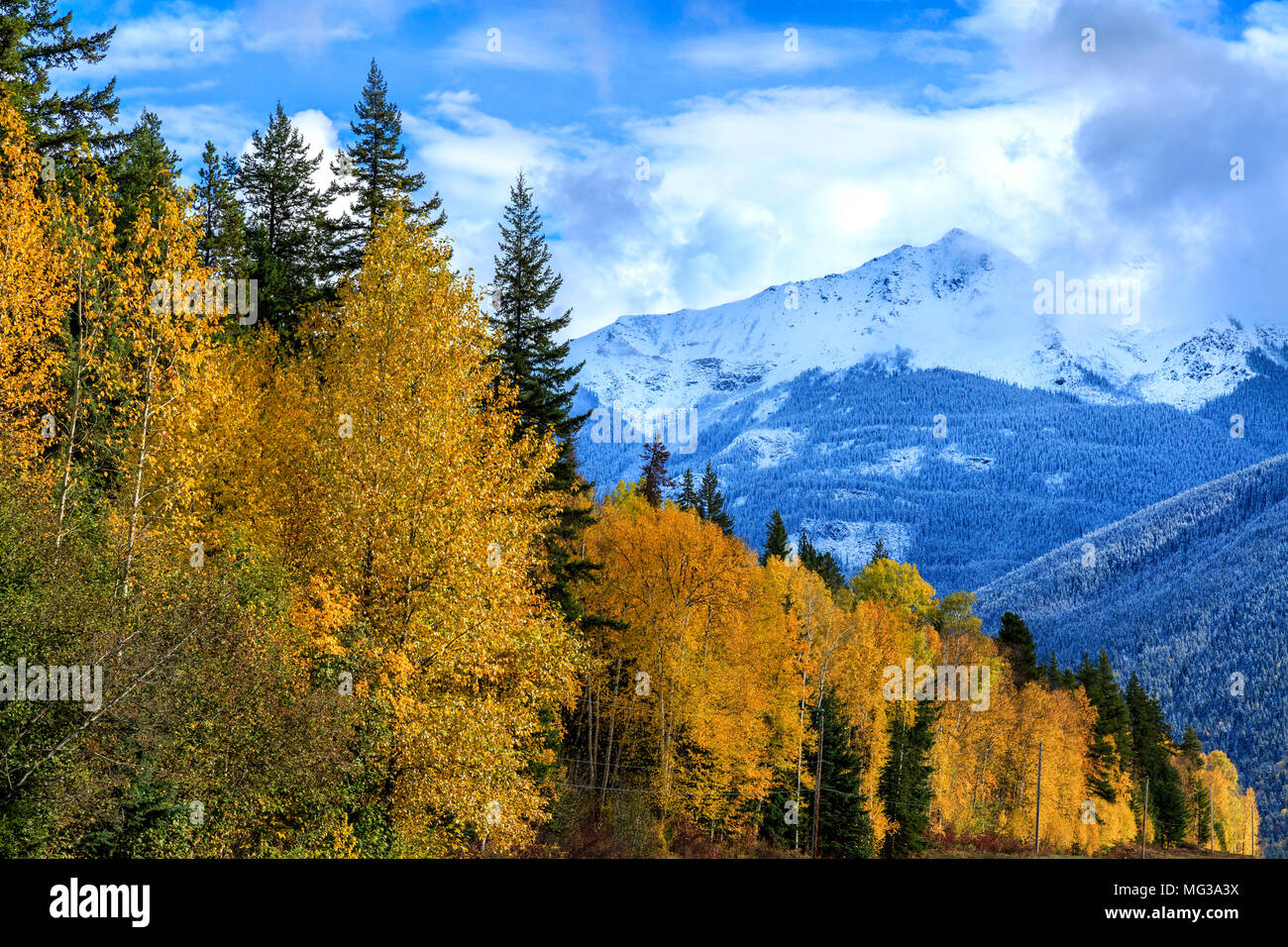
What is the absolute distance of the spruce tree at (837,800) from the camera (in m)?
54.1

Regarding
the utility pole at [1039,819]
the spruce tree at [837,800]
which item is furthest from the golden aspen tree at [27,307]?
the utility pole at [1039,819]

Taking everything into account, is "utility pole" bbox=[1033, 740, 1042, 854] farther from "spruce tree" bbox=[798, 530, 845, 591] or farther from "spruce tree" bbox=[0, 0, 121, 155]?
"spruce tree" bbox=[0, 0, 121, 155]

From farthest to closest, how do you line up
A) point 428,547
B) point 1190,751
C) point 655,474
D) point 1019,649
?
1. point 1190,751
2. point 1019,649
3. point 655,474
4. point 428,547

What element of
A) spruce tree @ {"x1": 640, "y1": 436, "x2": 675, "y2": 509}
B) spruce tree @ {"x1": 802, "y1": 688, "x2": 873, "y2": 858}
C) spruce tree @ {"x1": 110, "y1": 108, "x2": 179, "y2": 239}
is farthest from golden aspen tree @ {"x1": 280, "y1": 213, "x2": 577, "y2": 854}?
spruce tree @ {"x1": 640, "y1": 436, "x2": 675, "y2": 509}

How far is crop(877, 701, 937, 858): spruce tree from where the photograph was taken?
204 feet

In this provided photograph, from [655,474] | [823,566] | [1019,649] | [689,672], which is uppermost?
[655,474]

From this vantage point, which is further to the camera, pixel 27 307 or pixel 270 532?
pixel 270 532

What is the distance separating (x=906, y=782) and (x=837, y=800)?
34.6 feet

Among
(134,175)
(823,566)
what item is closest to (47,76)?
(134,175)

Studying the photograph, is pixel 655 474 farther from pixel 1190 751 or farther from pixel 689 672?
pixel 1190 751

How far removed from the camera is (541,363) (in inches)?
1620

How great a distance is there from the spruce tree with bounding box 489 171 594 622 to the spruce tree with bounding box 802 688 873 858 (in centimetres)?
2190

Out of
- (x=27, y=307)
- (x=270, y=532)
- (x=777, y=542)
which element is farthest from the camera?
(x=777, y=542)
